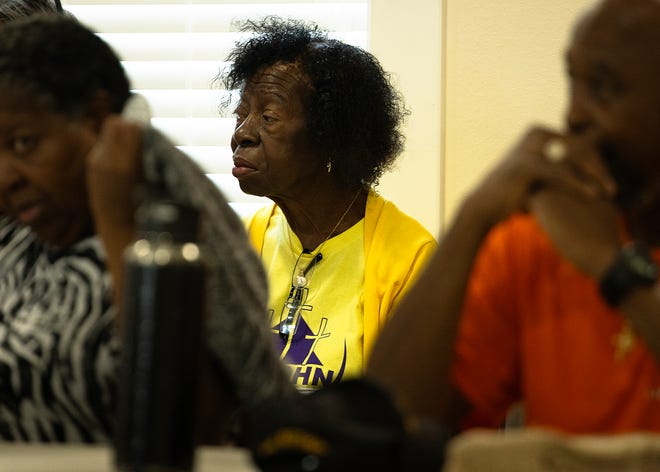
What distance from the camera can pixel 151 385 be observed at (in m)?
0.91

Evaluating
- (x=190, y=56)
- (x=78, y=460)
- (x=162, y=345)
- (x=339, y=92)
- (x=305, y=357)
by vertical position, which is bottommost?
(x=305, y=357)

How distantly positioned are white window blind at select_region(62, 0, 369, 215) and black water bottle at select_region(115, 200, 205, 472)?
6.64 feet

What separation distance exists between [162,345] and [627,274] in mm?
612

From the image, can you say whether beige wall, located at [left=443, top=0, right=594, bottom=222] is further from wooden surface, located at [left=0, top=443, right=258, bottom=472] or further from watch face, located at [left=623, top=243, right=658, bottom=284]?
wooden surface, located at [left=0, top=443, right=258, bottom=472]

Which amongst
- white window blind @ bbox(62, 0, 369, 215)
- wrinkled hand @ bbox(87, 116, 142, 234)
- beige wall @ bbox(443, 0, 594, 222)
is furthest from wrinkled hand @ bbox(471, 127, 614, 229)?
white window blind @ bbox(62, 0, 369, 215)

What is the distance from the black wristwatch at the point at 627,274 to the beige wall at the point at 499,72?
1.48 metres

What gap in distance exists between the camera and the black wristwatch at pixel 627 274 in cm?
124

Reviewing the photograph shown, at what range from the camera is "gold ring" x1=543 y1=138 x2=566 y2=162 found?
1351 millimetres

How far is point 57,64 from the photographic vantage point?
4.44 feet

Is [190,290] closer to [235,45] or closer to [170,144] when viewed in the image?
[170,144]

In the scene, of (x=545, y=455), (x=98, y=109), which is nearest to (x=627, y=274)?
(x=545, y=455)

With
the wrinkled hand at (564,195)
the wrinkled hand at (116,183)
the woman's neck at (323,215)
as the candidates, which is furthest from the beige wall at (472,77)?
the wrinkled hand at (116,183)

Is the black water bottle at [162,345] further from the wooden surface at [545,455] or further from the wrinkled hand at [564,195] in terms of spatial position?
the wrinkled hand at [564,195]

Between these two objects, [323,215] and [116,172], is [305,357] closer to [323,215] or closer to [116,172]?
[323,215]
